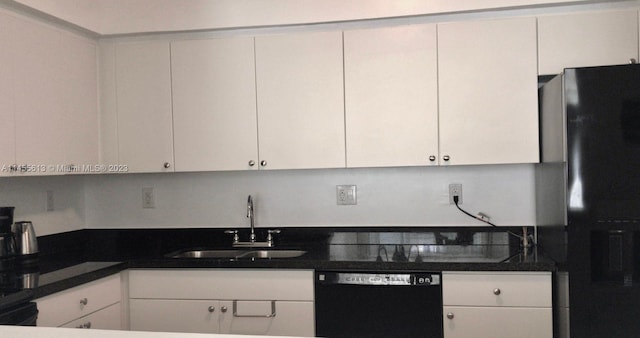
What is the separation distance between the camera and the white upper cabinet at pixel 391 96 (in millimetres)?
2996

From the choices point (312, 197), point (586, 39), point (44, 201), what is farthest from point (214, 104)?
point (586, 39)

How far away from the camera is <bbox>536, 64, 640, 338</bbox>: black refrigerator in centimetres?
244

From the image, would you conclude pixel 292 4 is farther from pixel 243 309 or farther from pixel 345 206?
pixel 243 309

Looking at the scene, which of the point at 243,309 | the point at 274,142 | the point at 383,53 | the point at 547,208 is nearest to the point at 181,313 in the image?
the point at 243,309

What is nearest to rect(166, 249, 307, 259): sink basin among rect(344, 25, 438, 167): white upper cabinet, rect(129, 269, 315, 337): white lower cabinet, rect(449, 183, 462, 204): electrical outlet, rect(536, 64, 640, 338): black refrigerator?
rect(129, 269, 315, 337): white lower cabinet

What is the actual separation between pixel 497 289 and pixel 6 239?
2.33 meters

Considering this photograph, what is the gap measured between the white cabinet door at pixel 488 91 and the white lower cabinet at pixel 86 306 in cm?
178

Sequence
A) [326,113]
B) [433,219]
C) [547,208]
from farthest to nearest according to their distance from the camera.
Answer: [433,219] → [326,113] → [547,208]

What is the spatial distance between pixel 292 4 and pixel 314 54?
29 centimetres

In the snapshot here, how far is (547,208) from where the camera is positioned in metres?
2.87

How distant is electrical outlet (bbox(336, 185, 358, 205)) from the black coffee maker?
171cm

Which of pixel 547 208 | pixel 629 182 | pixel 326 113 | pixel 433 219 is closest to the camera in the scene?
pixel 629 182

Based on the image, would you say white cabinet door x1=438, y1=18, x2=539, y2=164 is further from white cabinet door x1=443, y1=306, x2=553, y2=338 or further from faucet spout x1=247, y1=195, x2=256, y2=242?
faucet spout x1=247, y1=195, x2=256, y2=242

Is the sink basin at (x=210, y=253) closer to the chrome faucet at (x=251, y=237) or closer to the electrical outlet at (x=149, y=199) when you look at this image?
the chrome faucet at (x=251, y=237)
